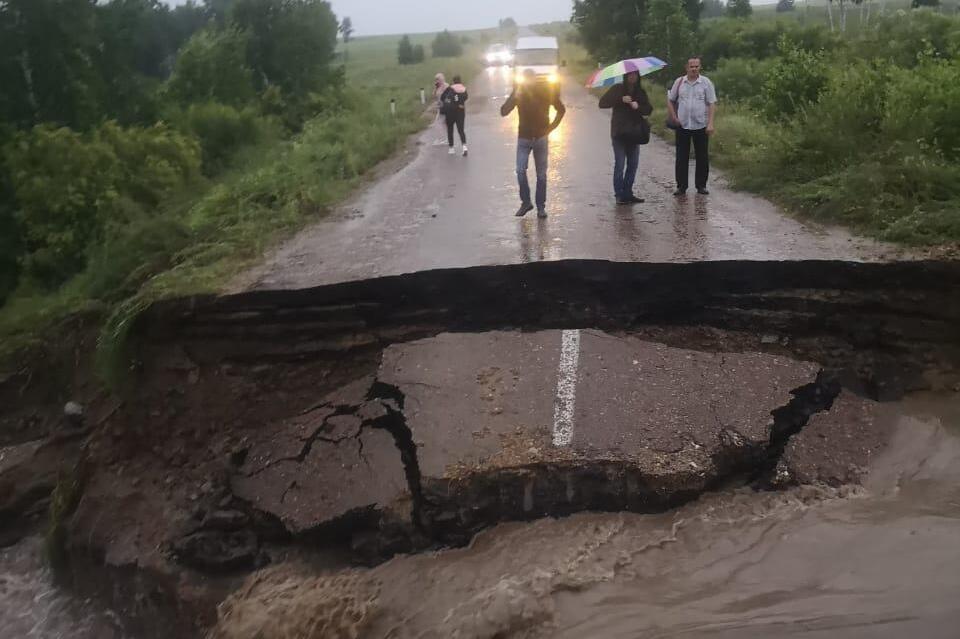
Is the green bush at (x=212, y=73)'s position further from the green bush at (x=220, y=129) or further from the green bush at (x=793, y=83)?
the green bush at (x=793, y=83)

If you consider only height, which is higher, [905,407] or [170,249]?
[170,249]

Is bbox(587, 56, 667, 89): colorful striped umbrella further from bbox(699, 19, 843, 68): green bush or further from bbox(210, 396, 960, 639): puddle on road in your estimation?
bbox(699, 19, 843, 68): green bush

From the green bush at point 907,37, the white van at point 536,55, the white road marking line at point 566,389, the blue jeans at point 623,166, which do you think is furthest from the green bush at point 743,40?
the white road marking line at point 566,389

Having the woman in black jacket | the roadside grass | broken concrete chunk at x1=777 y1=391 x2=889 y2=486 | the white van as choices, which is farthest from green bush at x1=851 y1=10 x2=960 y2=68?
the white van

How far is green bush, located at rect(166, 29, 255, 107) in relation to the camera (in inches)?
865

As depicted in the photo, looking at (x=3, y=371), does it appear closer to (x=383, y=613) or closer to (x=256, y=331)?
(x=256, y=331)

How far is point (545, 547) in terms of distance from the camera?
4777mm

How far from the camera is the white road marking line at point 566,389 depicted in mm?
5387

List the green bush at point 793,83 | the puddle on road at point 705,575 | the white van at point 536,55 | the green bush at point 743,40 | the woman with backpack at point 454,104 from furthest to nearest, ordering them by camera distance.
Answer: the white van at point 536,55
the green bush at point 743,40
the woman with backpack at point 454,104
the green bush at point 793,83
the puddle on road at point 705,575

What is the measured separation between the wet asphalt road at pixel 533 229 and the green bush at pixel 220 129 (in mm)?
8483

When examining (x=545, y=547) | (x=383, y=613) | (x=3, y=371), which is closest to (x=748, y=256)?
→ (x=545, y=547)

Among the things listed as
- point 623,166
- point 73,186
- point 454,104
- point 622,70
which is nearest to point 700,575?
point 622,70

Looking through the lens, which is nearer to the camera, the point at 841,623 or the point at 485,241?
the point at 841,623

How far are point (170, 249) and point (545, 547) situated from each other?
21.6 feet
